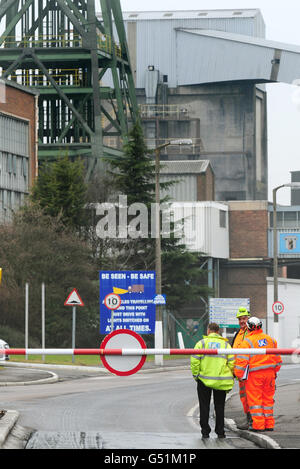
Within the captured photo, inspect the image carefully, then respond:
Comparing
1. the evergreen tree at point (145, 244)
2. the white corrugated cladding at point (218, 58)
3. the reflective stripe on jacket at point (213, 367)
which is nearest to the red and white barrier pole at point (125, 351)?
the reflective stripe on jacket at point (213, 367)

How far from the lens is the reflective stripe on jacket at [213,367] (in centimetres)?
1412

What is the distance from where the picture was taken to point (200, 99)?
300ft

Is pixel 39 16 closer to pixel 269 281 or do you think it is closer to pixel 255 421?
pixel 269 281

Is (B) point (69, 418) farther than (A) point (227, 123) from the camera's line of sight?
No

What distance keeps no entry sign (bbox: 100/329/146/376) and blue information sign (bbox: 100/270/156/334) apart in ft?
96.8

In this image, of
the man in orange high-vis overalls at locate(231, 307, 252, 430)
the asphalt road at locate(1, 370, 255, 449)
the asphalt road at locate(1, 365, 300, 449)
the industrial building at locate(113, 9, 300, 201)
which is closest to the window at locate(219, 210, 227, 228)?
the industrial building at locate(113, 9, 300, 201)

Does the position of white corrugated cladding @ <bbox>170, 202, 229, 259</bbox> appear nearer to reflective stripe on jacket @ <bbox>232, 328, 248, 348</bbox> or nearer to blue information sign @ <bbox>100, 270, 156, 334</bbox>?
blue information sign @ <bbox>100, 270, 156, 334</bbox>

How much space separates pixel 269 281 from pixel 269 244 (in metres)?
2.82

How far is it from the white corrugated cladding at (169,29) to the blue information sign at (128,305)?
172 feet

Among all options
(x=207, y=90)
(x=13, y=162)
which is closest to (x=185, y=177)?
(x=207, y=90)

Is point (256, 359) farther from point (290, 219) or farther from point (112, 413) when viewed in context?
point (290, 219)

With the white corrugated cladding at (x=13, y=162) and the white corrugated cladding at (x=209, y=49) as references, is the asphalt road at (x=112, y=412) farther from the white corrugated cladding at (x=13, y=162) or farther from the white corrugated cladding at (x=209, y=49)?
the white corrugated cladding at (x=209, y=49)

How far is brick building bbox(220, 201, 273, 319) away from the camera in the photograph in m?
73.2
